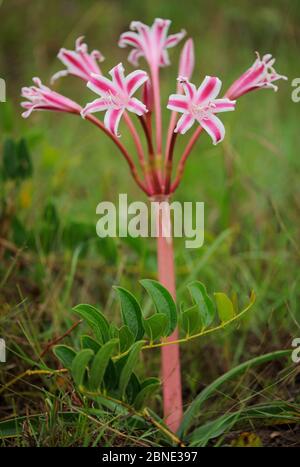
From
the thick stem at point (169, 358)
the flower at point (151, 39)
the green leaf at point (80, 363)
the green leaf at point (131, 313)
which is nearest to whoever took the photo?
the green leaf at point (80, 363)

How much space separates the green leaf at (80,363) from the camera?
1.02 meters

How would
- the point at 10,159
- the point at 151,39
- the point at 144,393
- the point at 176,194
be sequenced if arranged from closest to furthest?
the point at 144,393, the point at 151,39, the point at 10,159, the point at 176,194

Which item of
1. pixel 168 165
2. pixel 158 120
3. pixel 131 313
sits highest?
pixel 158 120

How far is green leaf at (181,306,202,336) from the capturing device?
114 cm

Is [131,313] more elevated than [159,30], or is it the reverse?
[159,30]

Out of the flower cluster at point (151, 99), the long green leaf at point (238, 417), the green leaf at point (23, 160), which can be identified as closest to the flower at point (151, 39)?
the flower cluster at point (151, 99)

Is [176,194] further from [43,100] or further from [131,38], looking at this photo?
[43,100]

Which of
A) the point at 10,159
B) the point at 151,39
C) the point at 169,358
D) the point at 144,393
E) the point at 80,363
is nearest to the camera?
the point at 80,363

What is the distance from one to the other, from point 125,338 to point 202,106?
0.42 metres

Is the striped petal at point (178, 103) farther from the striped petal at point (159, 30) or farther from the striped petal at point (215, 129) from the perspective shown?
the striped petal at point (159, 30)

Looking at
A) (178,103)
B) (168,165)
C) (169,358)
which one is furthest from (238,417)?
(178,103)

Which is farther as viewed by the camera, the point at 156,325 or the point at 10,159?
the point at 10,159

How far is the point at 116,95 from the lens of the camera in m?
1.10

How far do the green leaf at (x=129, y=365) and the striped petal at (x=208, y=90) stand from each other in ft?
1.38
